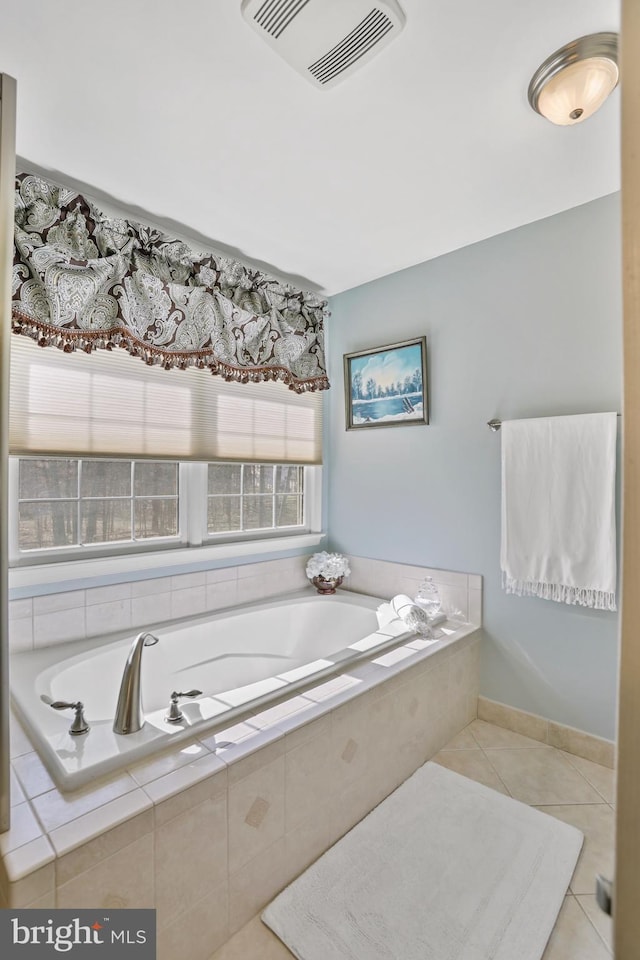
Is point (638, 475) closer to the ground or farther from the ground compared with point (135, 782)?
farther from the ground

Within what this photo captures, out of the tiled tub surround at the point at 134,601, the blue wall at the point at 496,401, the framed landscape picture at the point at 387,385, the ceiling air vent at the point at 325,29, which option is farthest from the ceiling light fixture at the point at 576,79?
the tiled tub surround at the point at 134,601

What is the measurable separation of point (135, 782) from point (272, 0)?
81.9 inches

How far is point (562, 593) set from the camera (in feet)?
7.14

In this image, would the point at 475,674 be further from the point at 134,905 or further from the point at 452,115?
the point at 452,115

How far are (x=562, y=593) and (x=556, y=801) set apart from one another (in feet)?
2.75

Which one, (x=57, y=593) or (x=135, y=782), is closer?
(x=135, y=782)

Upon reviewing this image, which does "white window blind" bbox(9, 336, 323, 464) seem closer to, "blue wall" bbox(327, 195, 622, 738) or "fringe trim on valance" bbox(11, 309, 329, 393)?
"fringe trim on valance" bbox(11, 309, 329, 393)

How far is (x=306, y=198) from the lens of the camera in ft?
6.93

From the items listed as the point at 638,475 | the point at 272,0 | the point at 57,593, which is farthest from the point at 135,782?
the point at 272,0

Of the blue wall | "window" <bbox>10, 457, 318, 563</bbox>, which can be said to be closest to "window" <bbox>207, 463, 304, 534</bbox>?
"window" <bbox>10, 457, 318, 563</bbox>

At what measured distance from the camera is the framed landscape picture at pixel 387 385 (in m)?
2.75

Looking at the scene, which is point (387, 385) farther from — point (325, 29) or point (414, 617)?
point (325, 29)

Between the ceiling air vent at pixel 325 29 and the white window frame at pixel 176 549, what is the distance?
67.7 inches

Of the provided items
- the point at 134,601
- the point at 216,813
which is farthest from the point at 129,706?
the point at 134,601
